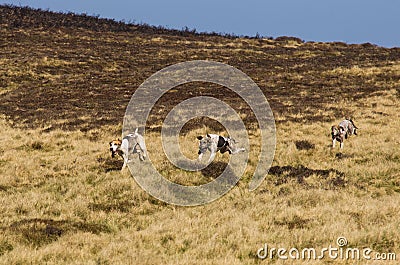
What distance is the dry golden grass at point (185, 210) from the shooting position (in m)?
7.63

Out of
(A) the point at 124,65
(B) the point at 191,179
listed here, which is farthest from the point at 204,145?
(A) the point at 124,65

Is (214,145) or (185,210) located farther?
(214,145)

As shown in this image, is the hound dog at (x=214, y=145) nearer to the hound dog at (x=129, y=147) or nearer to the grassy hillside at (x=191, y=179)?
the grassy hillside at (x=191, y=179)

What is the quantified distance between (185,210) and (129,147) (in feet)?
18.1

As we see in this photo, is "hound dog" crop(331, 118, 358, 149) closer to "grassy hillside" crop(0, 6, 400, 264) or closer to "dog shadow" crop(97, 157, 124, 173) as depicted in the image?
"grassy hillside" crop(0, 6, 400, 264)

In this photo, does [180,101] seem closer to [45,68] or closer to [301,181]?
[301,181]

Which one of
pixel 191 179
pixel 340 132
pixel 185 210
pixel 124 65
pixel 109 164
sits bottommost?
pixel 185 210

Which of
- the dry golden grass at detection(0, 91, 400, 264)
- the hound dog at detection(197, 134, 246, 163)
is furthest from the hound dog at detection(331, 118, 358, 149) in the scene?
the hound dog at detection(197, 134, 246, 163)

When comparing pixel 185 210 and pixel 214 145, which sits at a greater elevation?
pixel 214 145

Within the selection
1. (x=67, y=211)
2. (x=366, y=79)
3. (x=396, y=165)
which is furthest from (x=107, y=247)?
(x=366, y=79)

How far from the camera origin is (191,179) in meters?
13.5

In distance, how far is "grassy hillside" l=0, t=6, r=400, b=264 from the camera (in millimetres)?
7898

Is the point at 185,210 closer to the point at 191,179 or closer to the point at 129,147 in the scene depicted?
the point at 191,179

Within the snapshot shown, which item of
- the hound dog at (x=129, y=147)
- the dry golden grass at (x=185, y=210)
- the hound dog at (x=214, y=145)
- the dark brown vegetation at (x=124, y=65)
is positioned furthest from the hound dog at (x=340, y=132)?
the hound dog at (x=129, y=147)
